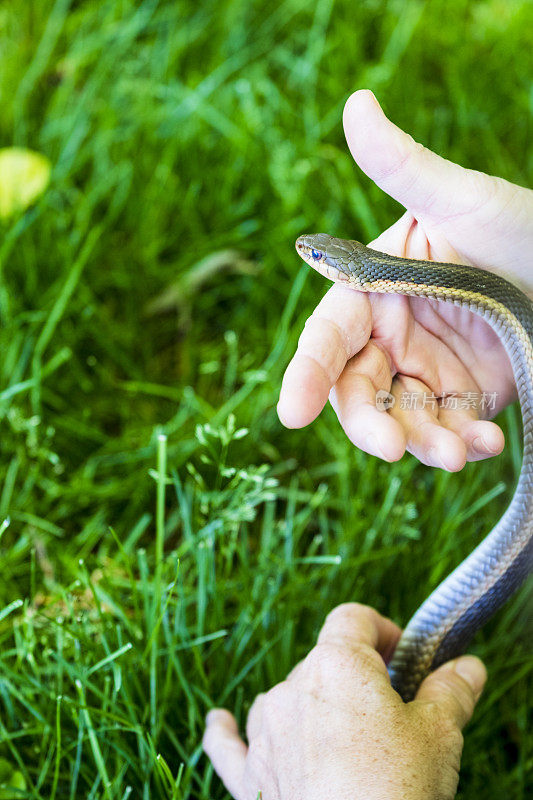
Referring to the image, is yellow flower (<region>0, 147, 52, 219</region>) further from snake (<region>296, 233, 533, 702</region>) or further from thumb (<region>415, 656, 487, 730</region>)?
thumb (<region>415, 656, 487, 730</region>)

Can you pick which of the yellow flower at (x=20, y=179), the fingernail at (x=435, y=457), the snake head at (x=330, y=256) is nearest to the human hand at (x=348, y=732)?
the fingernail at (x=435, y=457)

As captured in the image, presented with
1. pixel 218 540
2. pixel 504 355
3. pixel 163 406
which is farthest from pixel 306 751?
pixel 163 406

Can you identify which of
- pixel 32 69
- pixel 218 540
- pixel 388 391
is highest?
pixel 32 69

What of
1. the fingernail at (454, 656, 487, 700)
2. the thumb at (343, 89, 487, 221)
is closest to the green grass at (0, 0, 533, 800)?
the fingernail at (454, 656, 487, 700)

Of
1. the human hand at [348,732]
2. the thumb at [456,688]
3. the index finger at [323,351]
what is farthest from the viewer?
the thumb at [456,688]

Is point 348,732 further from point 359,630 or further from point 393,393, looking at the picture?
point 393,393

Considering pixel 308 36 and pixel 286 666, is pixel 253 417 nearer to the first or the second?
pixel 286 666

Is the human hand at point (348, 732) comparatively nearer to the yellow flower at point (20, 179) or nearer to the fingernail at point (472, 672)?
the fingernail at point (472, 672)
